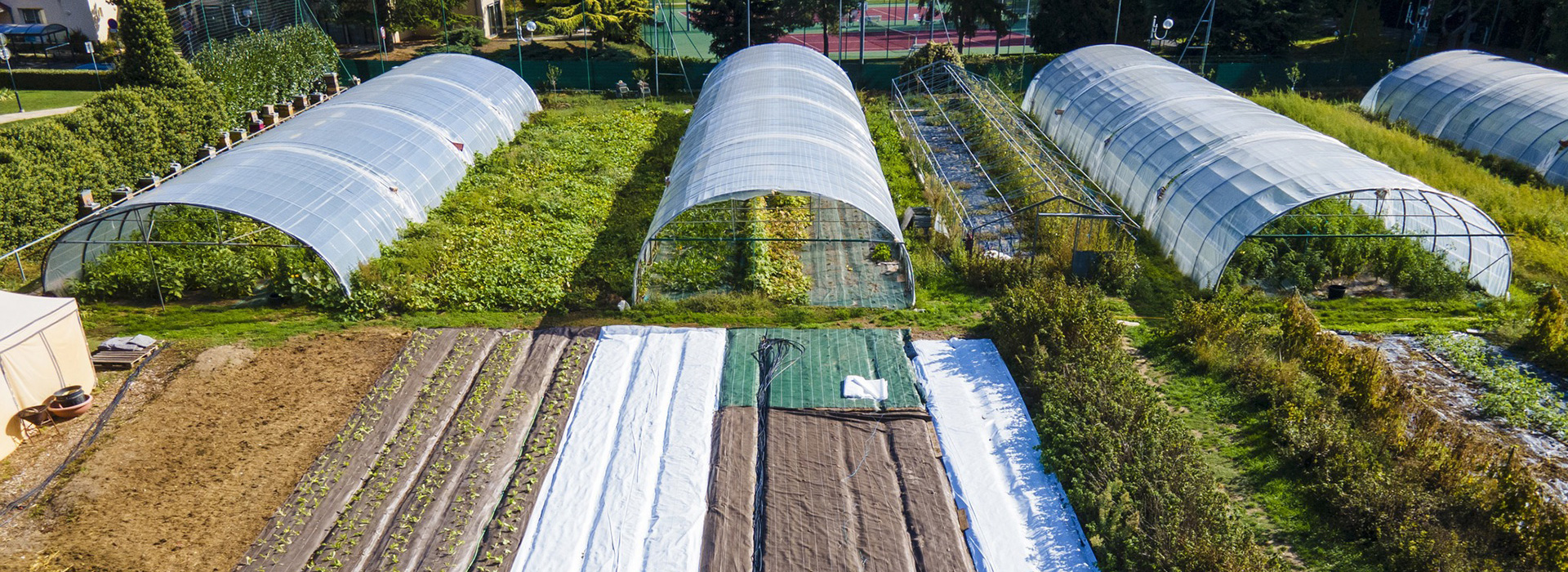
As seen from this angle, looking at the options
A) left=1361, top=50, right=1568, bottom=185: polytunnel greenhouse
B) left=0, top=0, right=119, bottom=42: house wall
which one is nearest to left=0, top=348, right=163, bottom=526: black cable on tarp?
left=1361, top=50, right=1568, bottom=185: polytunnel greenhouse

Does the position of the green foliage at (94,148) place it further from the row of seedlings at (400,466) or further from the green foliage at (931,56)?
the green foliage at (931,56)

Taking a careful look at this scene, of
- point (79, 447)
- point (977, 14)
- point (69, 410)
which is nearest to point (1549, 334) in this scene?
point (79, 447)

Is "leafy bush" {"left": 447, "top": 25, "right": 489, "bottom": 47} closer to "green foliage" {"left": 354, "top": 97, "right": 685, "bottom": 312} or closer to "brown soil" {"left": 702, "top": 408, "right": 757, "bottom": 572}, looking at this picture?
"green foliage" {"left": 354, "top": 97, "right": 685, "bottom": 312}

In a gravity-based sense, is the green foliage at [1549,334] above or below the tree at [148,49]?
below

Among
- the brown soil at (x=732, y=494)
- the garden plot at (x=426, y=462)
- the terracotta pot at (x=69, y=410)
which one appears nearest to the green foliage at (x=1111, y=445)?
the brown soil at (x=732, y=494)

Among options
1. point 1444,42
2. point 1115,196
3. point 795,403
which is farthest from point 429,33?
point 1444,42

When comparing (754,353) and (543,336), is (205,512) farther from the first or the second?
(754,353)
